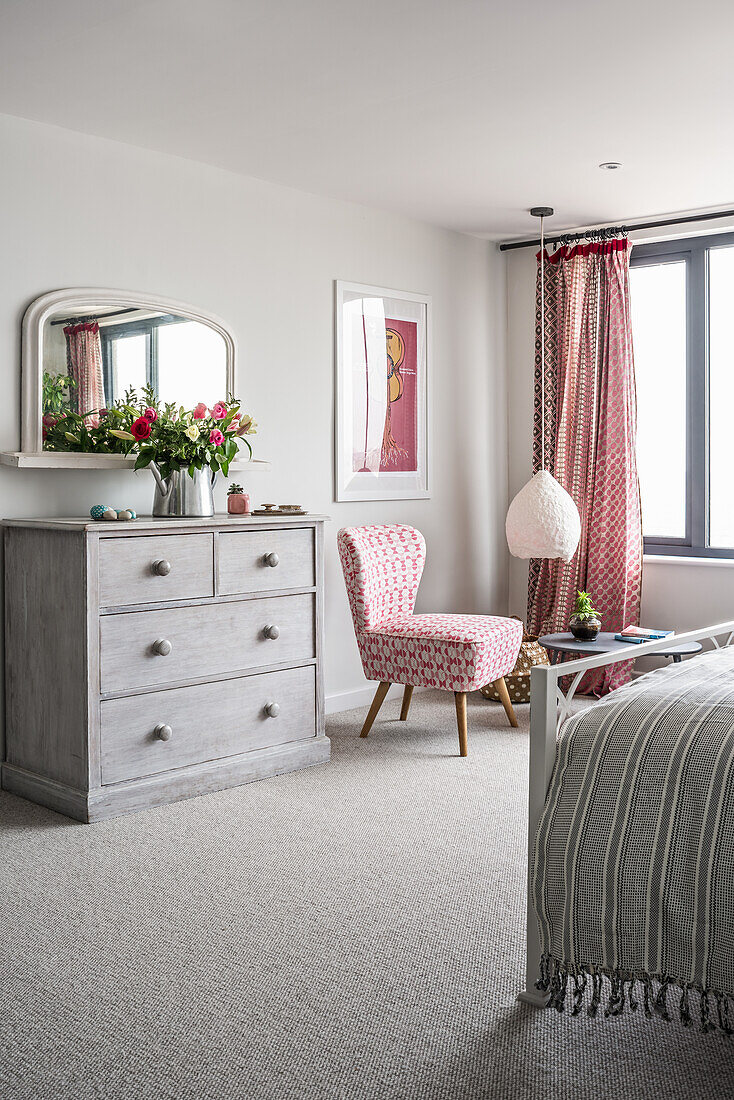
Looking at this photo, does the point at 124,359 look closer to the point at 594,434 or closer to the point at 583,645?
the point at 583,645

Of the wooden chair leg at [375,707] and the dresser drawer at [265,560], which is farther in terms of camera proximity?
the wooden chair leg at [375,707]

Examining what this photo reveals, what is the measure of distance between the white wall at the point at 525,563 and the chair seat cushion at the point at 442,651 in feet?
3.81

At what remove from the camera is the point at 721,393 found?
501 cm

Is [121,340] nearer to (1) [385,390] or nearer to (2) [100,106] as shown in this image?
(2) [100,106]

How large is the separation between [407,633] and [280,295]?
161cm

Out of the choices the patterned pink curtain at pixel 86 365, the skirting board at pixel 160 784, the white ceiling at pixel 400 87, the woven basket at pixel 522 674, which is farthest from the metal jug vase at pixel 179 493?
the woven basket at pixel 522 674

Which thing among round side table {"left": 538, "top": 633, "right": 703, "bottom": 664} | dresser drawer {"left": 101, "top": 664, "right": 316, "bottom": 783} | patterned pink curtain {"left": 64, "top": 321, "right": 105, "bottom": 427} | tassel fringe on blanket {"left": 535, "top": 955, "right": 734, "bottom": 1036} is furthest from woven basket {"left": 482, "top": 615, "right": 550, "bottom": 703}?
tassel fringe on blanket {"left": 535, "top": 955, "right": 734, "bottom": 1036}

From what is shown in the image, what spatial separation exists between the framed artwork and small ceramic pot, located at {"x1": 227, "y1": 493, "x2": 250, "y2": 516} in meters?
0.84

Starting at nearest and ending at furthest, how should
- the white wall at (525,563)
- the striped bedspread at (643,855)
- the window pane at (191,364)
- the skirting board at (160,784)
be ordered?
1. the striped bedspread at (643,855)
2. the skirting board at (160,784)
3. the window pane at (191,364)
4. the white wall at (525,563)

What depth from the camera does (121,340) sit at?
377 cm

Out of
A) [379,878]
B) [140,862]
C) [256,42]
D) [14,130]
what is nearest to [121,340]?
[14,130]

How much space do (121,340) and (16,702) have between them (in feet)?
4.60

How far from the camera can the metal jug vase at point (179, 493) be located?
3.64 m

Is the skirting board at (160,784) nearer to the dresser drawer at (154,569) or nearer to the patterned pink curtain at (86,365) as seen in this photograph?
the dresser drawer at (154,569)
